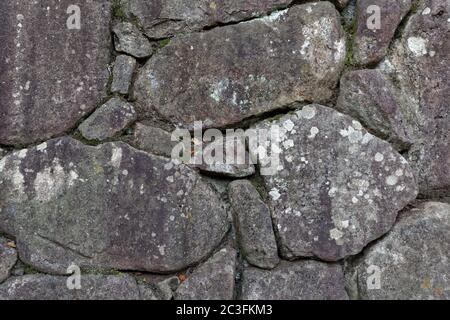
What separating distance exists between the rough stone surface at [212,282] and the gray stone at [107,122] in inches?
25.9

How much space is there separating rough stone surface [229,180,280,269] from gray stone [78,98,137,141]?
533 millimetres

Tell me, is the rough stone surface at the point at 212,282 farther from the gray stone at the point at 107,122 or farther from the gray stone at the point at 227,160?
the gray stone at the point at 107,122

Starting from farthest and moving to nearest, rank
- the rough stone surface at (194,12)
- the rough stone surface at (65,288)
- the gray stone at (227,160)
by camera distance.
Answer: the rough stone surface at (194,12), the gray stone at (227,160), the rough stone surface at (65,288)

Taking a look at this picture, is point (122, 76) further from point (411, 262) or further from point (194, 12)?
point (411, 262)

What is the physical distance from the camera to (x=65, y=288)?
1.97 metres

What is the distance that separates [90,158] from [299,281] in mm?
966

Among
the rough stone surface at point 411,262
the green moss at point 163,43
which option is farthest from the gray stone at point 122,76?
the rough stone surface at point 411,262

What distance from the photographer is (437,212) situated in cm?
212

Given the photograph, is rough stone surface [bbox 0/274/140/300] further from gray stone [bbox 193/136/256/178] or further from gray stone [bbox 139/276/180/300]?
gray stone [bbox 193/136/256/178]

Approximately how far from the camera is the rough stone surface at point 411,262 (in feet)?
6.64

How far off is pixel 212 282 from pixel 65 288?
563 millimetres

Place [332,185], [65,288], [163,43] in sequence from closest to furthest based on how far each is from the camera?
1. [65,288]
2. [332,185]
3. [163,43]

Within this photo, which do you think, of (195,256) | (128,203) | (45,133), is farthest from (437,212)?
(45,133)

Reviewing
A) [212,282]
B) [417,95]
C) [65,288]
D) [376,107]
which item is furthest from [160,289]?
[417,95]
